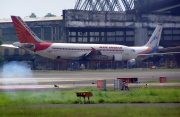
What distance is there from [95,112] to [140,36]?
4728 inches

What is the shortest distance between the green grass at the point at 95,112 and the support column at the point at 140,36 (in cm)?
11583

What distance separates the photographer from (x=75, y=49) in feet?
380

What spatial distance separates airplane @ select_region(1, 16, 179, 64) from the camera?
4203 inches

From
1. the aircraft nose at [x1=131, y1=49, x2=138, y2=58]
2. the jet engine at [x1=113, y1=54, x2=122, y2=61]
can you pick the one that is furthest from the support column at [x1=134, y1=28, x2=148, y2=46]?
the jet engine at [x1=113, y1=54, x2=122, y2=61]

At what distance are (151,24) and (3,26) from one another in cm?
4651

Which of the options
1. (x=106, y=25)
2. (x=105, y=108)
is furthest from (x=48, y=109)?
(x=106, y=25)

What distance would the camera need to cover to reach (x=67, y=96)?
152 ft

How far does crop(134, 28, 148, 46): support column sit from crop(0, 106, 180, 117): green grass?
11583 centimetres

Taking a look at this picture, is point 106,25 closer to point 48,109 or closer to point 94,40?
point 94,40

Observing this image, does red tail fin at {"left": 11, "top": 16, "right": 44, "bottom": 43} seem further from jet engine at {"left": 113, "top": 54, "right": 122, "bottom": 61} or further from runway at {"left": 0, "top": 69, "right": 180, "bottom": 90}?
jet engine at {"left": 113, "top": 54, "right": 122, "bottom": 61}

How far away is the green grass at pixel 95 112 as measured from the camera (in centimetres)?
3262

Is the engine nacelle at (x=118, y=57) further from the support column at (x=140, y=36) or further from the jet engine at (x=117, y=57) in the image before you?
the support column at (x=140, y=36)

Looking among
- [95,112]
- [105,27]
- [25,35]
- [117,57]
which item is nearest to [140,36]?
[105,27]

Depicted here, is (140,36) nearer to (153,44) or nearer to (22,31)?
(153,44)
